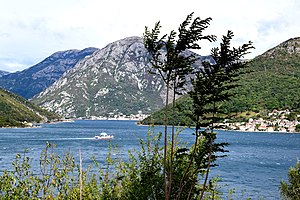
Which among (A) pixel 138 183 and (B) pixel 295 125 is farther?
(B) pixel 295 125

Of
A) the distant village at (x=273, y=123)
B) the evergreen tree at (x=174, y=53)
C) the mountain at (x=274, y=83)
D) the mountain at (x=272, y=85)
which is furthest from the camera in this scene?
the mountain at (x=274, y=83)

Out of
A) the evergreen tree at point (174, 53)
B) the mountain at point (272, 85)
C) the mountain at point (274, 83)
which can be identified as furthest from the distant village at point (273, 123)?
the evergreen tree at point (174, 53)

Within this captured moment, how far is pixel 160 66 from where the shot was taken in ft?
22.2

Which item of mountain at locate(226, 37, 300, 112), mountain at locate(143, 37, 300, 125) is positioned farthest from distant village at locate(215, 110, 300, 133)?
mountain at locate(226, 37, 300, 112)

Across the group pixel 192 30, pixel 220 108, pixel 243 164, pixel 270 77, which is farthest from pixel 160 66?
pixel 270 77

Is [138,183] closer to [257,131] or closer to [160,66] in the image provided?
[160,66]

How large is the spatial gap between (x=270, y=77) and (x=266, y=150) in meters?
93.3

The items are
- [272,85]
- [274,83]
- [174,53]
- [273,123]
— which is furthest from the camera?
[274,83]

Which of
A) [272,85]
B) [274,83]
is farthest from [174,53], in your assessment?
[274,83]

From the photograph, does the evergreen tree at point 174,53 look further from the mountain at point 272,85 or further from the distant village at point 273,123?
the distant village at point 273,123

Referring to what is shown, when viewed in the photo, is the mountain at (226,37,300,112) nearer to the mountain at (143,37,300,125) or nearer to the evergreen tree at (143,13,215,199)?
the mountain at (143,37,300,125)

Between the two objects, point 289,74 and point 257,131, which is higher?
point 289,74

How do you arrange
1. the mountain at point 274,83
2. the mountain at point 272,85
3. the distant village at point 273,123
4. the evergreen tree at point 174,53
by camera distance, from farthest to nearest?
1. the mountain at point 274,83
2. the mountain at point 272,85
3. the distant village at point 273,123
4. the evergreen tree at point 174,53

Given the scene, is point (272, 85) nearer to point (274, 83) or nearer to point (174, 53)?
point (274, 83)
